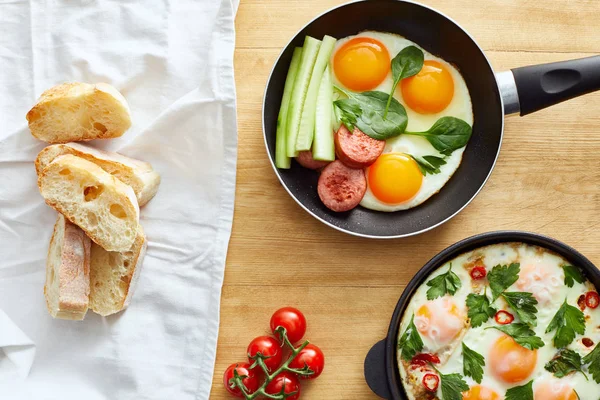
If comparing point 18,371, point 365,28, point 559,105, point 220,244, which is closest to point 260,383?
point 220,244

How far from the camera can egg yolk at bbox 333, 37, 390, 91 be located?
89.8 inches

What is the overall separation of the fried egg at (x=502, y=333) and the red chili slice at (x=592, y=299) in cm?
2

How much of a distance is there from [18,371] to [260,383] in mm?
833

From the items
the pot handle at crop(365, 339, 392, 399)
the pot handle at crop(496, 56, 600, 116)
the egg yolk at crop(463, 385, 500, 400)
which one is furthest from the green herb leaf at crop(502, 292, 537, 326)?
the pot handle at crop(496, 56, 600, 116)

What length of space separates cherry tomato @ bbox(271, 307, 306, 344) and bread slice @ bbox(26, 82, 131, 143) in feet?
2.70

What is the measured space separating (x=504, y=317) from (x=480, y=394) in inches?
10.4

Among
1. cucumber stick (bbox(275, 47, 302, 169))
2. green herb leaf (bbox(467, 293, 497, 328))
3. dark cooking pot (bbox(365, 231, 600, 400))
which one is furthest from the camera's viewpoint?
cucumber stick (bbox(275, 47, 302, 169))

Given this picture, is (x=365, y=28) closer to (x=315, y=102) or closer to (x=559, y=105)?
(x=315, y=102)

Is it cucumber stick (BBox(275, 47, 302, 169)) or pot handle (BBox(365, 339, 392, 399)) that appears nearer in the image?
pot handle (BBox(365, 339, 392, 399))

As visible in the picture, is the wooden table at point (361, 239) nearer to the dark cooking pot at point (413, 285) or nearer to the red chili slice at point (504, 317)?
the dark cooking pot at point (413, 285)

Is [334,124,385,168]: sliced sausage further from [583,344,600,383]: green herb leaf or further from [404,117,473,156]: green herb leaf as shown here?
[583,344,600,383]: green herb leaf

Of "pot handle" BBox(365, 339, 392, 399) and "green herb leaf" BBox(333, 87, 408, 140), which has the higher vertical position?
"green herb leaf" BBox(333, 87, 408, 140)

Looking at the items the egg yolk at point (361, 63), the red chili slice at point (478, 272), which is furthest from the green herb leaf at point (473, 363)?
the egg yolk at point (361, 63)

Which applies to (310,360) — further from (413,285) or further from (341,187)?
(341,187)
